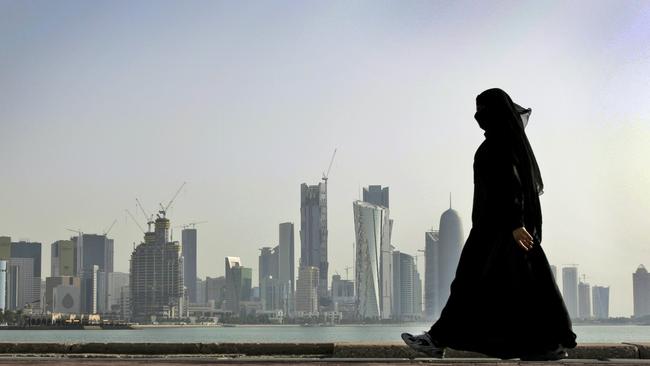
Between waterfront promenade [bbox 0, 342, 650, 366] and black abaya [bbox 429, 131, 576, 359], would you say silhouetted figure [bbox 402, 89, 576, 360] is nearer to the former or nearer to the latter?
black abaya [bbox 429, 131, 576, 359]

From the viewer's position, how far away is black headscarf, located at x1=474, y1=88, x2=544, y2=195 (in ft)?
24.9

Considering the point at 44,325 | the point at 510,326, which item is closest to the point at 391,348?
the point at 510,326

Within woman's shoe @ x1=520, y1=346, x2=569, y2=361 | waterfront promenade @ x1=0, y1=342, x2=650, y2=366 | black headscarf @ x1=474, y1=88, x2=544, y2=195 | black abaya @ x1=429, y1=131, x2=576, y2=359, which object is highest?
black headscarf @ x1=474, y1=88, x2=544, y2=195

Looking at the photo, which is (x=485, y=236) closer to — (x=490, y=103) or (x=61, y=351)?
(x=490, y=103)

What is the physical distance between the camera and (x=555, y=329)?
23.1 feet

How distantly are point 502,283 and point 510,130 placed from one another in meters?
1.21

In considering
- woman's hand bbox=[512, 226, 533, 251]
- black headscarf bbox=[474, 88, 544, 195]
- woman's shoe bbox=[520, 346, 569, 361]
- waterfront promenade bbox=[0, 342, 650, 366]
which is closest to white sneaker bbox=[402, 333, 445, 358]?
waterfront promenade bbox=[0, 342, 650, 366]

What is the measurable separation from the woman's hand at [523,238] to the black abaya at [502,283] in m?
0.03

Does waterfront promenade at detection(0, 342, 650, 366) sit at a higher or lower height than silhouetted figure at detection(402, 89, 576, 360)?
lower

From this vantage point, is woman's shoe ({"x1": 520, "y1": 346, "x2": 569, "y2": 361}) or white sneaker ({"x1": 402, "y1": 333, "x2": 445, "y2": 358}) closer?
woman's shoe ({"x1": 520, "y1": 346, "x2": 569, "y2": 361})

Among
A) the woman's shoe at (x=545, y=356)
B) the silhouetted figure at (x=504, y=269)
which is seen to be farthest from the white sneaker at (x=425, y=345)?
the woman's shoe at (x=545, y=356)

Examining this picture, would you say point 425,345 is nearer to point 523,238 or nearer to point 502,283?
point 502,283

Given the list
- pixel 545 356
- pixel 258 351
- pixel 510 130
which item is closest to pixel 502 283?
pixel 545 356

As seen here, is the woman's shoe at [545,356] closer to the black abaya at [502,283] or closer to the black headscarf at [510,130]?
the black abaya at [502,283]
